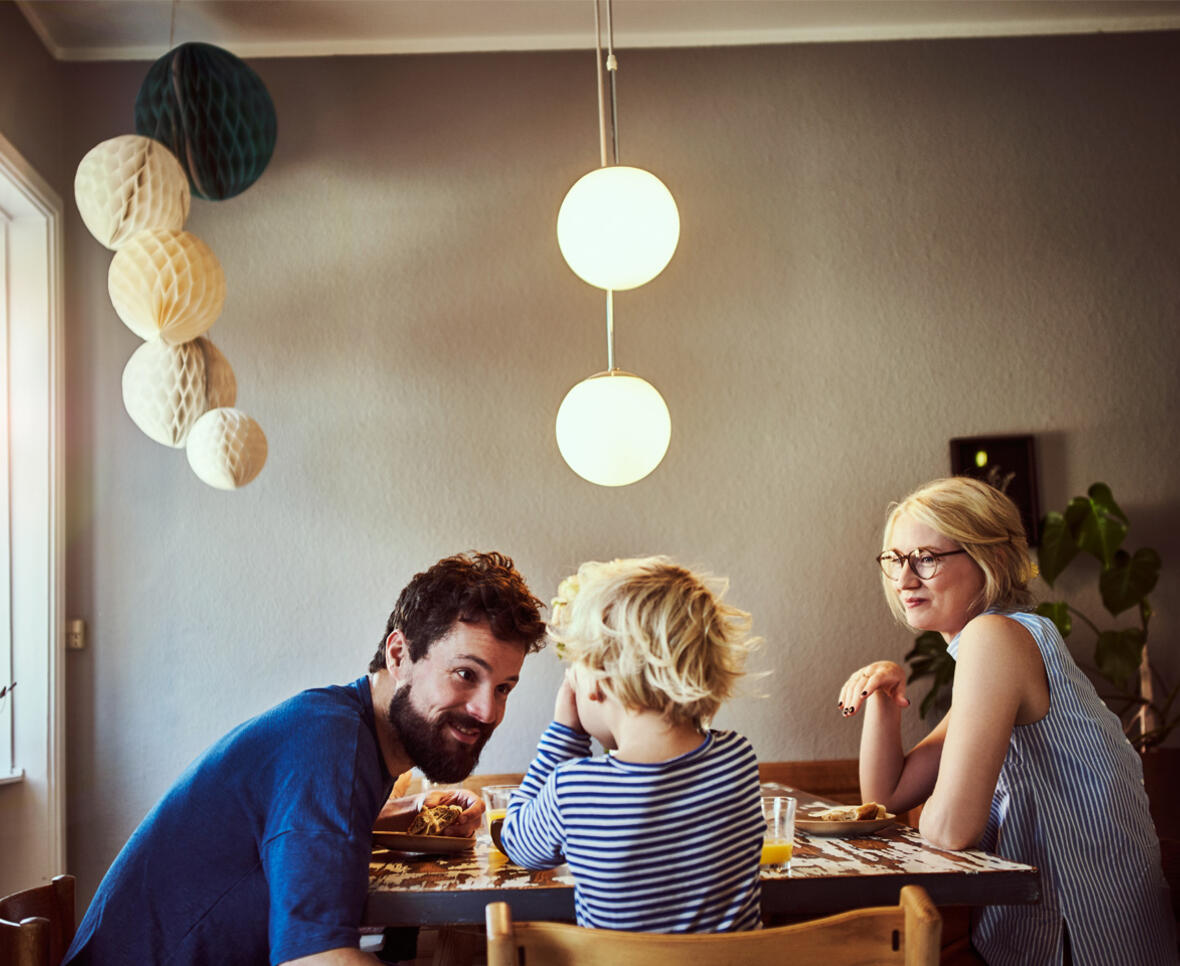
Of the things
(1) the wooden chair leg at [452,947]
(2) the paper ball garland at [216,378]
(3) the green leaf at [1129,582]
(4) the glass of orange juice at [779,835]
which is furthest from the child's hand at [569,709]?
(3) the green leaf at [1129,582]

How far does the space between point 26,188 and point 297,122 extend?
0.86 metres

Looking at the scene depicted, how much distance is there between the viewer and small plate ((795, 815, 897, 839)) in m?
1.57

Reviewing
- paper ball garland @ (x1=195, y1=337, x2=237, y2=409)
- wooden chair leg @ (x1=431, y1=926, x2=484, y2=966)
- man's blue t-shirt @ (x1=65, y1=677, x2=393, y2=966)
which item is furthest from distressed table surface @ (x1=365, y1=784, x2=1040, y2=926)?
paper ball garland @ (x1=195, y1=337, x2=237, y2=409)

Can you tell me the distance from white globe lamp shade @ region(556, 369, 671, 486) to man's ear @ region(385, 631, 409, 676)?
1.13 m

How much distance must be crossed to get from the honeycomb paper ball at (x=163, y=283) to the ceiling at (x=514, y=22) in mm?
1106

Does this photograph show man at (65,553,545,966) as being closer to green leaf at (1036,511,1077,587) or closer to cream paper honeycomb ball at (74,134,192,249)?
cream paper honeycomb ball at (74,134,192,249)

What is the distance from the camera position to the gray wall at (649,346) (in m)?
3.28

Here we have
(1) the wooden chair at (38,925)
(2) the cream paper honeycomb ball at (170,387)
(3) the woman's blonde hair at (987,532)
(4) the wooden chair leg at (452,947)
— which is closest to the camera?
(1) the wooden chair at (38,925)

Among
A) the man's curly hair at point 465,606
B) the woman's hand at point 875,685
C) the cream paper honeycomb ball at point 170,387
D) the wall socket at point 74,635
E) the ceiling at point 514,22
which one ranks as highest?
the ceiling at point 514,22

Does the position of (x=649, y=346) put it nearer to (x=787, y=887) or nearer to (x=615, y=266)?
(x=615, y=266)

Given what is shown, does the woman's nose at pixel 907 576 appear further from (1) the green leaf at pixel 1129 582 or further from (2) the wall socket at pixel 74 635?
(2) the wall socket at pixel 74 635

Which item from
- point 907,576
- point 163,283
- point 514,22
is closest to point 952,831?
point 907,576

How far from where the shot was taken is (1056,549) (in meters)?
3.10

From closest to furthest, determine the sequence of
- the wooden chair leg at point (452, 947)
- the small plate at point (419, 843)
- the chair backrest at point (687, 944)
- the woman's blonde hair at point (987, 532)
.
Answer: the chair backrest at point (687, 944), the small plate at point (419, 843), the woman's blonde hair at point (987, 532), the wooden chair leg at point (452, 947)
